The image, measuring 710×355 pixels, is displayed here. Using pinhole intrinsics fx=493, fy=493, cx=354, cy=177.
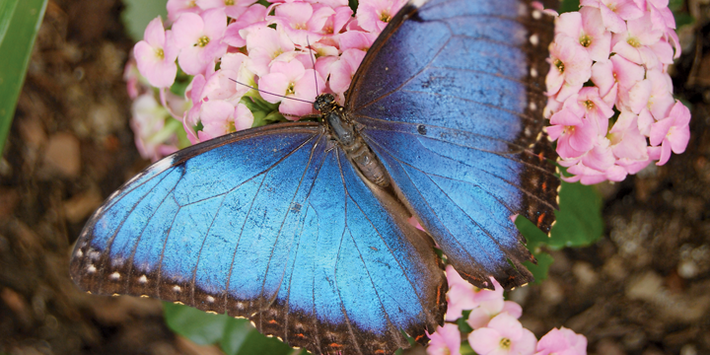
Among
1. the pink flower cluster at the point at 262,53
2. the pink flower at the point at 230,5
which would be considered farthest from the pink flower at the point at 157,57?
the pink flower at the point at 230,5

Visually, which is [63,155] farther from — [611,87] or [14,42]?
[611,87]

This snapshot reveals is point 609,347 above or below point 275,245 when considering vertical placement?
Result: below

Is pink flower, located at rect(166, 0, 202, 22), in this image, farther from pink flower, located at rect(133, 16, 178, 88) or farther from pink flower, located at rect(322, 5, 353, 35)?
pink flower, located at rect(322, 5, 353, 35)

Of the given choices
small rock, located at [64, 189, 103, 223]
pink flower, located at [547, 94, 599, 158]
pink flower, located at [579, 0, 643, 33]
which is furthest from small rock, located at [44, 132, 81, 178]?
pink flower, located at [579, 0, 643, 33]

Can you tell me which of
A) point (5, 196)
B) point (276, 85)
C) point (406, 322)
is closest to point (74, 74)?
point (5, 196)

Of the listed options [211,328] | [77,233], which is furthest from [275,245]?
[77,233]

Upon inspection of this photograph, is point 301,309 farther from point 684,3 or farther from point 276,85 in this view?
point 684,3

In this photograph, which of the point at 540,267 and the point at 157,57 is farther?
the point at 540,267
